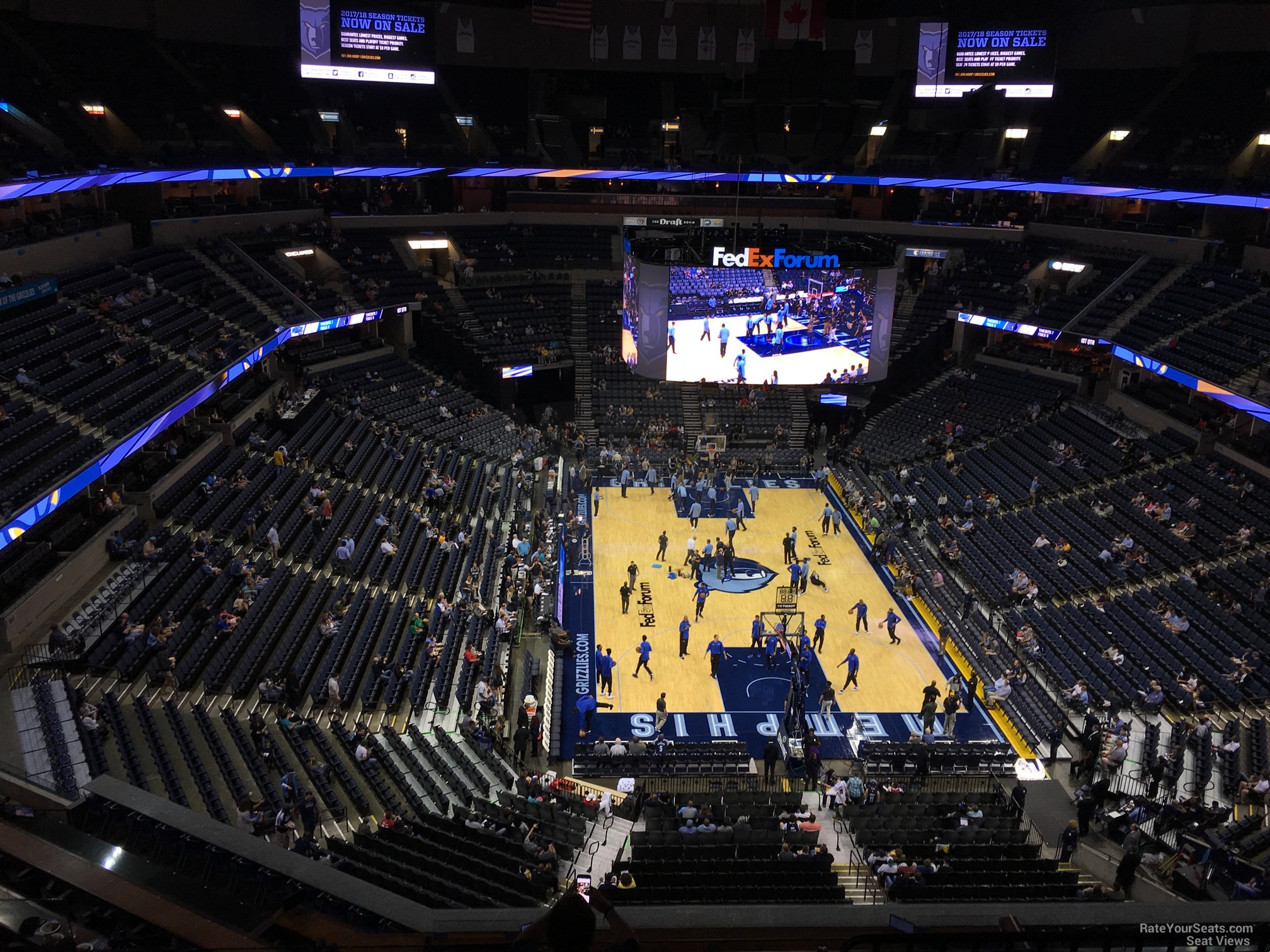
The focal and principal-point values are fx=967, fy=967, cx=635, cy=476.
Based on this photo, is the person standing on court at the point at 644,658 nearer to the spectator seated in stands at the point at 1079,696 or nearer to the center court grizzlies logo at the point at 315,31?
the spectator seated in stands at the point at 1079,696

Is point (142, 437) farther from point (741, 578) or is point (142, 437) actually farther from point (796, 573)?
point (796, 573)

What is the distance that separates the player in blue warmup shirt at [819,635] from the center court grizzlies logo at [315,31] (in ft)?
87.7

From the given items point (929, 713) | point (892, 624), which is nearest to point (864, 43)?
point (892, 624)

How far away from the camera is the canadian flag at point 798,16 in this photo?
24.5 meters

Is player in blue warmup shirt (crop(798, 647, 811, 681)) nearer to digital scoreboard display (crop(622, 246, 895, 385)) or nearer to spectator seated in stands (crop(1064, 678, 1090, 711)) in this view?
spectator seated in stands (crop(1064, 678, 1090, 711))

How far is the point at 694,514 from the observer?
1137 inches

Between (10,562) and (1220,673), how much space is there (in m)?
23.6

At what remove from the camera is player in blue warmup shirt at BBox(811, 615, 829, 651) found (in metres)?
23.0

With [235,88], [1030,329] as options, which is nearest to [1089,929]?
[1030,329]

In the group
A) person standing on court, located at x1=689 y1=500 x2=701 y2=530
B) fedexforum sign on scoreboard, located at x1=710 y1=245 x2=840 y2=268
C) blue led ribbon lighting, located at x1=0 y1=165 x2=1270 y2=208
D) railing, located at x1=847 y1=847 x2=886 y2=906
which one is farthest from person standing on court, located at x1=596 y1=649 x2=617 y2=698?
blue led ribbon lighting, located at x1=0 y1=165 x2=1270 y2=208

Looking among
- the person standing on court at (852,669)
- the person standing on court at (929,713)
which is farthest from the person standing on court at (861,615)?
the person standing on court at (929,713)

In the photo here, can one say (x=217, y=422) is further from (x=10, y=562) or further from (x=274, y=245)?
(x=274, y=245)

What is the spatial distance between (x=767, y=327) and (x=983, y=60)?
16.5m

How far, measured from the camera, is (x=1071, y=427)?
3155 cm
